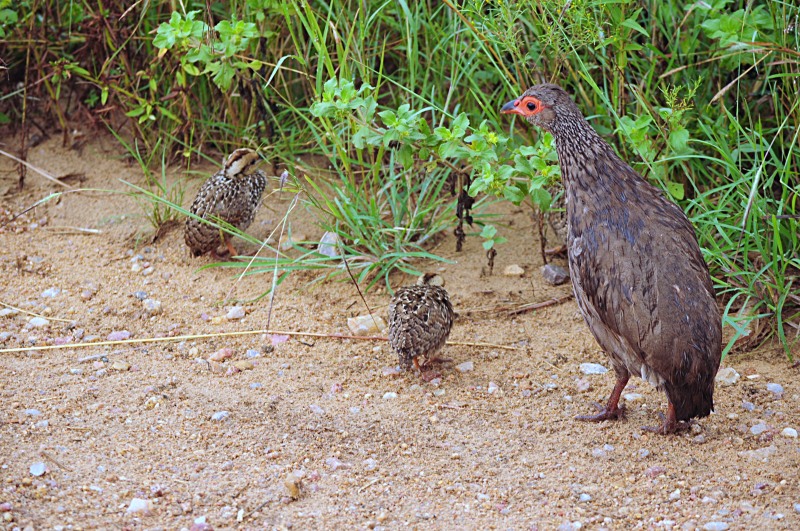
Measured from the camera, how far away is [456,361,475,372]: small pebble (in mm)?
5359

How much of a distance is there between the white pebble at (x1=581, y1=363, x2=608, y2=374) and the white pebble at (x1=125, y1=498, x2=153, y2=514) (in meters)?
2.53

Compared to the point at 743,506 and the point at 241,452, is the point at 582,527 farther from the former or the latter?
the point at 241,452

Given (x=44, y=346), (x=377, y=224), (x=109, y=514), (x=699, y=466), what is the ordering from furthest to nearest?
(x=377, y=224), (x=44, y=346), (x=699, y=466), (x=109, y=514)

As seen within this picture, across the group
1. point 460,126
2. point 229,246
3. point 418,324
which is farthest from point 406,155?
point 229,246

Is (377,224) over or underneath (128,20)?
underneath

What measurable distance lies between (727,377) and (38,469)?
3.52m

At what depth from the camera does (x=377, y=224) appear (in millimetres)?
6168

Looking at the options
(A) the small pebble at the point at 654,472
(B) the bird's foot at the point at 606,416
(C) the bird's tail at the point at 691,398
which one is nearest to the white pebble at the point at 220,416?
(B) the bird's foot at the point at 606,416

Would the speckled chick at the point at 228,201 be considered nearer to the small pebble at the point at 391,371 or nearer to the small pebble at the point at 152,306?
the small pebble at the point at 152,306

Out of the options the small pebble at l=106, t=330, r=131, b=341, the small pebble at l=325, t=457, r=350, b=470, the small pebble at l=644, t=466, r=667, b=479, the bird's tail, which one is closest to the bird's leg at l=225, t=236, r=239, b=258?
the small pebble at l=106, t=330, r=131, b=341

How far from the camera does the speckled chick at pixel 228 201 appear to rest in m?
6.40

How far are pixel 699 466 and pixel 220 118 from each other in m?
4.69

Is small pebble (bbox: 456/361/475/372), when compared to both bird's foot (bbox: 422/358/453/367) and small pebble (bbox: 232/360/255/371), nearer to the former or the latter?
bird's foot (bbox: 422/358/453/367)

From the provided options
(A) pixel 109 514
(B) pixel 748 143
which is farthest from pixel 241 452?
(B) pixel 748 143
